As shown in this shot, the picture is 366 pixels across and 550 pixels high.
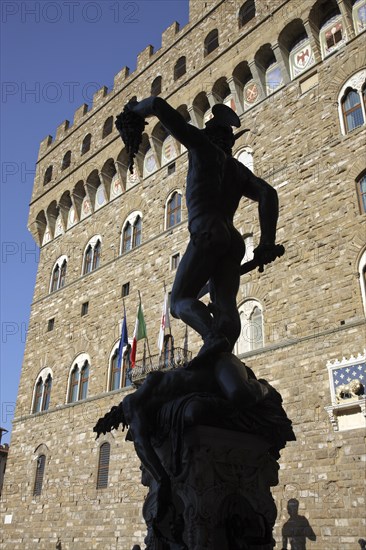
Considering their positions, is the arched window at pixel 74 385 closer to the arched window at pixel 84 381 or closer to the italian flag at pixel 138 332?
the arched window at pixel 84 381

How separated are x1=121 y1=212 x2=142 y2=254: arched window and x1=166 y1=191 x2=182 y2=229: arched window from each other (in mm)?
1389

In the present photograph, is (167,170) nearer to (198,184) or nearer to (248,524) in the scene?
(198,184)

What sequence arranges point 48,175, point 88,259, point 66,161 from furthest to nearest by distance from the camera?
point 48,175 → point 66,161 → point 88,259

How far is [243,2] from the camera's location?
16.4 metres

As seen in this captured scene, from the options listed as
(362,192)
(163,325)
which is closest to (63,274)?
(163,325)

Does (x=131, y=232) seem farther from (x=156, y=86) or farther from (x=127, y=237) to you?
(x=156, y=86)

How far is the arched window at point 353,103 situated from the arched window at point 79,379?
10483mm

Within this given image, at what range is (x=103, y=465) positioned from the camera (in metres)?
14.6

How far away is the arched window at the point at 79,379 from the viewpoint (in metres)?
17.0

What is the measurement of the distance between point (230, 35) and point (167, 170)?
4463mm

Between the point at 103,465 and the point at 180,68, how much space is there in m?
13.0

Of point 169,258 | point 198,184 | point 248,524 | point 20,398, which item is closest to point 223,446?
point 248,524

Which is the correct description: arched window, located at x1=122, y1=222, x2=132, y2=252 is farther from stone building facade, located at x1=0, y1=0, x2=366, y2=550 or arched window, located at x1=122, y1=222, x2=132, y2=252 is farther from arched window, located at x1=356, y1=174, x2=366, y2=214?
arched window, located at x1=356, y1=174, x2=366, y2=214

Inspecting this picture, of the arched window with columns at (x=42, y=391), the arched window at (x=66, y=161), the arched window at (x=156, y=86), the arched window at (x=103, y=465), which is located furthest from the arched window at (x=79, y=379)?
the arched window at (x=156, y=86)
